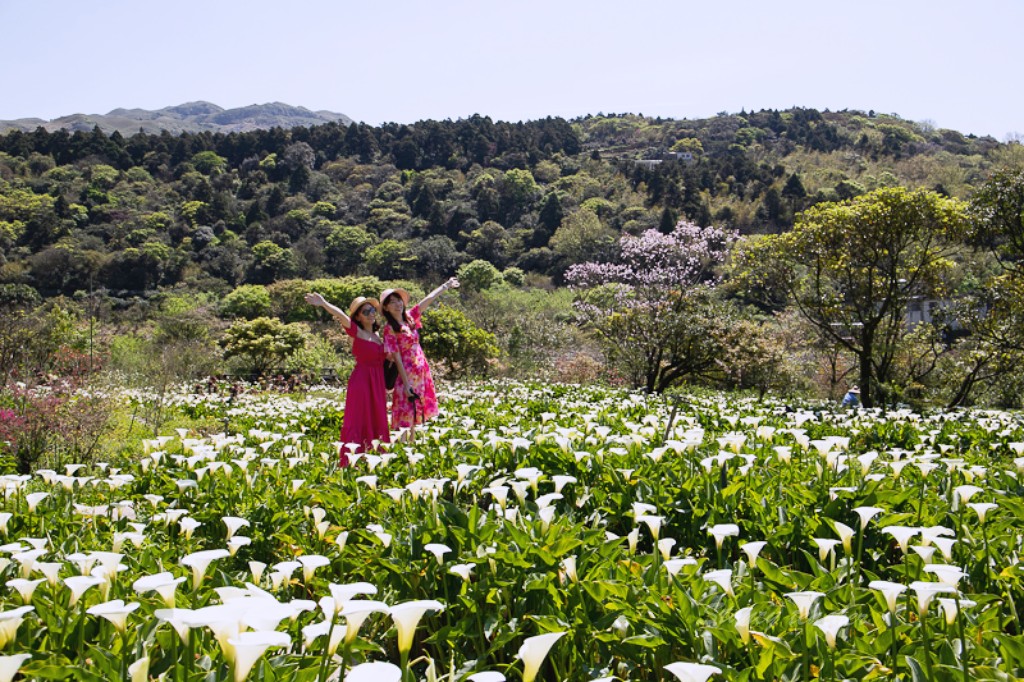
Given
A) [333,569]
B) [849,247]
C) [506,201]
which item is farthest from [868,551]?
[506,201]

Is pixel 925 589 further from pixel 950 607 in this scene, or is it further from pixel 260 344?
pixel 260 344

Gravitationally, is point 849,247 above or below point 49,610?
above

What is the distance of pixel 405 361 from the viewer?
6711 millimetres

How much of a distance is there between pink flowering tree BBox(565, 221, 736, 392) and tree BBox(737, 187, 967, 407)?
7.45 feet

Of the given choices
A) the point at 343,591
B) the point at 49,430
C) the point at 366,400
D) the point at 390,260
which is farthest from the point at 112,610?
the point at 390,260

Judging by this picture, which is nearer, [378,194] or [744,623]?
[744,623]

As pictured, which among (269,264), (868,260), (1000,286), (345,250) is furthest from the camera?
(345,250)

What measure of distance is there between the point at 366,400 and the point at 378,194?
59185 mm

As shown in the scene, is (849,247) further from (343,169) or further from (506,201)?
(343,169)

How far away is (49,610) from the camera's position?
1.86m

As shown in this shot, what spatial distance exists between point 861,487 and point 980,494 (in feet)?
1.99

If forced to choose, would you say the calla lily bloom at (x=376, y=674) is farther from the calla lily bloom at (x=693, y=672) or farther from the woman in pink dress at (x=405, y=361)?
the woman in pink dress at (x=405, y=361)

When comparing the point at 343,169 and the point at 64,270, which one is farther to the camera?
the point at 343,169

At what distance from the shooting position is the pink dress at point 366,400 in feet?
20.7
